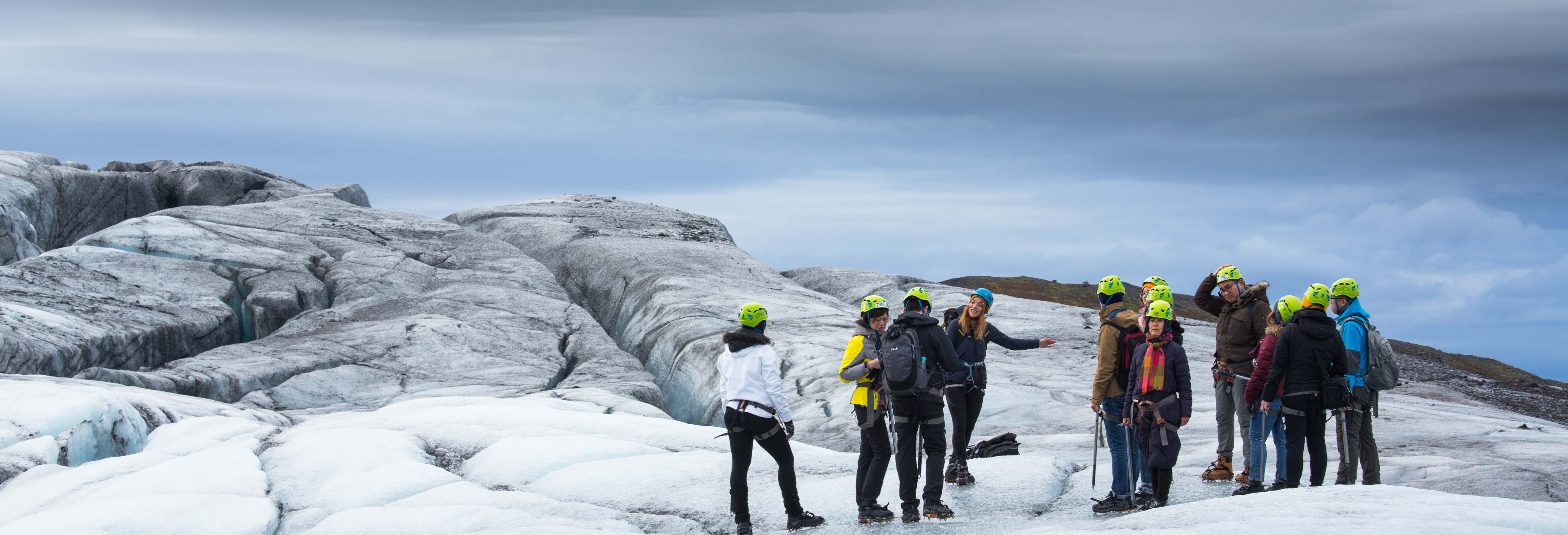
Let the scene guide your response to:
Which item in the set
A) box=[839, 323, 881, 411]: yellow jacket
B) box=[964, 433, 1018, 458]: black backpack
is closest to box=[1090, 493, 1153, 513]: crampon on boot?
box=[839, 323, 881, 411]: yellow jacket

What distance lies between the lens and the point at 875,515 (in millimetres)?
10875

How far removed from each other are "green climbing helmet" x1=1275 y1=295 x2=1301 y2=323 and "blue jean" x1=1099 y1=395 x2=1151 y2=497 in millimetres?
2796

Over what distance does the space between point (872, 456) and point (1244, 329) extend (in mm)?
5446

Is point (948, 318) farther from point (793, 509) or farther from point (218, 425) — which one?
point (218, 425)

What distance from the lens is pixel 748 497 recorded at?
12.1m

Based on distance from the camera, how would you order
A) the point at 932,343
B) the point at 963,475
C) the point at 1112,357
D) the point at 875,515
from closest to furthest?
the point at 932,343 < the point at 875,515 < the point at 1112,357 < the point at 963,475

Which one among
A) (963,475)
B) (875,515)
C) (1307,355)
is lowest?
(875,515)

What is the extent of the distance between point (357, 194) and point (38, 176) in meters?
15.2

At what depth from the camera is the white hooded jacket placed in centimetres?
1069

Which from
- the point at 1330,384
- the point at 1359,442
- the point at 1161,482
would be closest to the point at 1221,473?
the point at 1359,442

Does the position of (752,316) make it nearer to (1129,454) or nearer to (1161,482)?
(1129,454)

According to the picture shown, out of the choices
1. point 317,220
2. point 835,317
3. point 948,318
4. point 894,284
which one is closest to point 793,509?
point 948,318

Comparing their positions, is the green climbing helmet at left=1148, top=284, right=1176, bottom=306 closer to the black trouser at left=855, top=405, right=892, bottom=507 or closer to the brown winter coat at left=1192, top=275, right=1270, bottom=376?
the brown winter coat at left=1192, top=275, right=1270, bottom=376

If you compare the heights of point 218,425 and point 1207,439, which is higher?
point 1207,439
